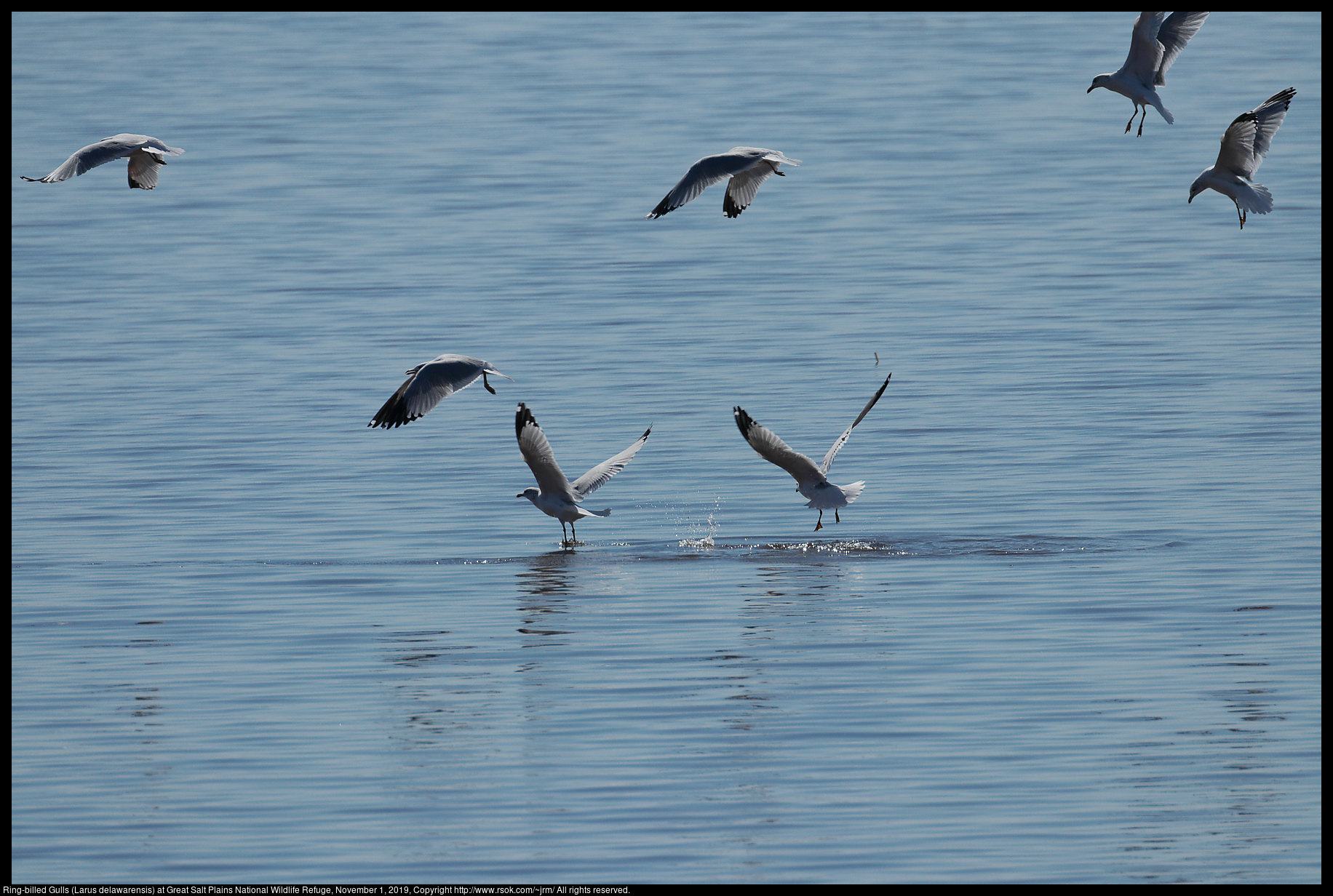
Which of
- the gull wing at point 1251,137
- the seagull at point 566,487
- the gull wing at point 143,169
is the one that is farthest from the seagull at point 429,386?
the gull wing at point 1251,137

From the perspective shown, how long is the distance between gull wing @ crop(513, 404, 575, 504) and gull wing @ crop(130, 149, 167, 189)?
3985 mm

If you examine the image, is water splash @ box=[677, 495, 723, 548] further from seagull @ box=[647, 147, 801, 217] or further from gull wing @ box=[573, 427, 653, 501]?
seagull @ box=[647, 147, 801, 217]

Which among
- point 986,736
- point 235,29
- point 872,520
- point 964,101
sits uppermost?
point 986,736

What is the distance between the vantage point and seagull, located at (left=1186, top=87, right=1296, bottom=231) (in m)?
15.6

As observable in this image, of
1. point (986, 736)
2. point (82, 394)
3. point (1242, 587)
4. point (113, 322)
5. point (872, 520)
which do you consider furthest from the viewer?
point (113, 322)

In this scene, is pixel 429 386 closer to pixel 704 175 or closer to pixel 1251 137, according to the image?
pixel 704 175

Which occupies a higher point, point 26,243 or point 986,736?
point 986,736

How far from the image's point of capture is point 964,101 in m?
45.3

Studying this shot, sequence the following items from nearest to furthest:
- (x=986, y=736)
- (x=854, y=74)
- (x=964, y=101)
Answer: (x=986, y=736) < (x=964, y=101) < (x=854, y=74)

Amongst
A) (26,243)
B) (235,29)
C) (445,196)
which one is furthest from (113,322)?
(235,29)

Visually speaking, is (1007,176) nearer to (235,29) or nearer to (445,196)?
(445,196)

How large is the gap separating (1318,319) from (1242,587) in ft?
36.9

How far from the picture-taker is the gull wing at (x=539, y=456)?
47.9 ft

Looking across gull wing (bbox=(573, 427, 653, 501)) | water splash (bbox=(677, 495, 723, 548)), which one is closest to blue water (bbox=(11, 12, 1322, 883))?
water splash (bbox=(677, 495, 723, 548))
